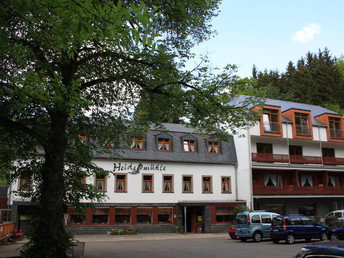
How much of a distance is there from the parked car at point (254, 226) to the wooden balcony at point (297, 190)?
8.59 metres

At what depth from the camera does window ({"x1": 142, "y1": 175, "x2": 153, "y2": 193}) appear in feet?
91.1

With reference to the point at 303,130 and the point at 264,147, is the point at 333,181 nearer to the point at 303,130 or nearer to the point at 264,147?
the point at 303,130

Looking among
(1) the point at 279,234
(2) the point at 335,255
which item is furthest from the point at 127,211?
(2) the point at 335,255

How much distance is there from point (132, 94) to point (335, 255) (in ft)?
38.0

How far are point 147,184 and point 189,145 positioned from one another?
549 centimetres

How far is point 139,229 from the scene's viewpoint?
2672 centimetres

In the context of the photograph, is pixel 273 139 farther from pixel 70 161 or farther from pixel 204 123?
pixel 70 161

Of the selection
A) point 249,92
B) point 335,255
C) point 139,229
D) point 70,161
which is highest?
point 249,92

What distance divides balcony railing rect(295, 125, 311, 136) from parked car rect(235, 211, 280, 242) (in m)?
14.1

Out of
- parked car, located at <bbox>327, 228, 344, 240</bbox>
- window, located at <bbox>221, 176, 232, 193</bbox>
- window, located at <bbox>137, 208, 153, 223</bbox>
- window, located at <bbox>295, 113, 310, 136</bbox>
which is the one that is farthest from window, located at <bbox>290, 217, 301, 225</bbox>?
window, located at <bbox>295, 113, 310, 136</bbox>

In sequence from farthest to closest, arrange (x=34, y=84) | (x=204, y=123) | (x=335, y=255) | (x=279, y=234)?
(x=279, y=234) → (x=204, y=123) → (x=34, y=84) → (x=335, y=255)

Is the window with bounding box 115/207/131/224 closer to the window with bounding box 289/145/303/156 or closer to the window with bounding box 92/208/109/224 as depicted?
the window with bounding box 92/208/109/224

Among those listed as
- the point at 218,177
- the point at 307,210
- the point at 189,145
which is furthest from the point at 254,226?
the point at 307,210

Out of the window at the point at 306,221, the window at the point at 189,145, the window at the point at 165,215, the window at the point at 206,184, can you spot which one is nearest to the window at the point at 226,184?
the window at the point at 206,184
